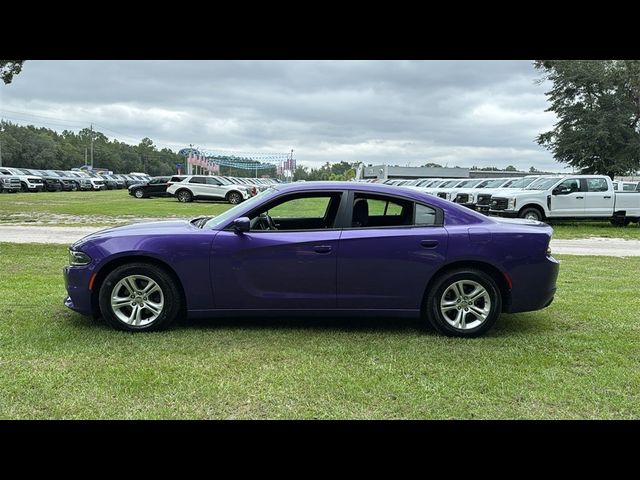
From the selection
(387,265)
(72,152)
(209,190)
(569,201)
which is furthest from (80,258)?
(72,152)

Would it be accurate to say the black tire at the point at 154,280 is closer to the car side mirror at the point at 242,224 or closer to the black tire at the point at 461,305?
the car side mirror at the point at 242,224

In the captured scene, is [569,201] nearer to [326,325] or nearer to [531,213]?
[531,213]

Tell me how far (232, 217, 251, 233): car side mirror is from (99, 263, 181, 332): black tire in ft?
2.64

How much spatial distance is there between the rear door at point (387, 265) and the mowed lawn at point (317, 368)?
0.38 metres

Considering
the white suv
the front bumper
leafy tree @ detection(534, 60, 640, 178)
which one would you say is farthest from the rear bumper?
leafy tree @ detection(534, 60, 640, 178)

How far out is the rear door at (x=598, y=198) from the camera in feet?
57.3

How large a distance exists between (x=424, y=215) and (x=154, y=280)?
2735mm

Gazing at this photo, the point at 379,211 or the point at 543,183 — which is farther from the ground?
the point at 543,183

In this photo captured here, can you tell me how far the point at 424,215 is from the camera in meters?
5.25

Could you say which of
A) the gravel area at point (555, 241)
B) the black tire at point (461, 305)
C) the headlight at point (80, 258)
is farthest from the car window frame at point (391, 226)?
the gravel area at point (555, 241)
